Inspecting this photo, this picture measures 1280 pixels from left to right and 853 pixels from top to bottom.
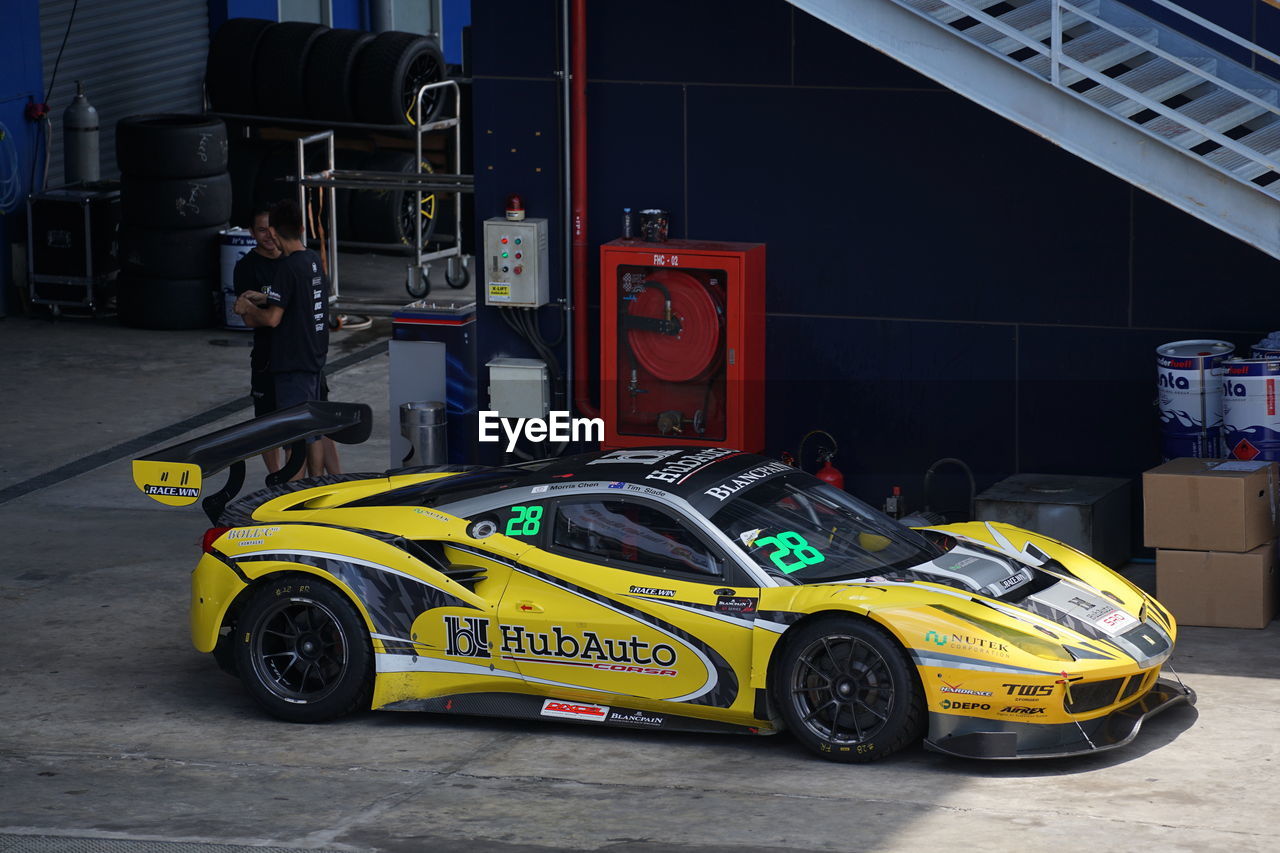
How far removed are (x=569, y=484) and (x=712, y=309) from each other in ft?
12.1

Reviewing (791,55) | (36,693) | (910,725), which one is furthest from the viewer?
(791,55)

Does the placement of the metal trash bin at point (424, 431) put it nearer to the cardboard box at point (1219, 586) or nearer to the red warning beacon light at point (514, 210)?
the red warning beacon light at point (514, 210)

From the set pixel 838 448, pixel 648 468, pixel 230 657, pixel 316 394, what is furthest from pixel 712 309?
pixel 230 657

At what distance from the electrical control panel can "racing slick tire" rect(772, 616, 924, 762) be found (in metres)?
4.91

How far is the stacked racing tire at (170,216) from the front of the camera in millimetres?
18188

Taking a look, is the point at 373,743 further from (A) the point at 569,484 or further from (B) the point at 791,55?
(B) the point at 791,55

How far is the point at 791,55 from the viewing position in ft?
39.0

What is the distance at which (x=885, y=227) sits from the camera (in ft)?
39.1

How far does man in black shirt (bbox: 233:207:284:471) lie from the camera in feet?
39.2

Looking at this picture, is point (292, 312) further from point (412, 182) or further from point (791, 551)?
point (412, 182)

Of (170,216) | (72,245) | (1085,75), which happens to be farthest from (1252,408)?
(72,245)

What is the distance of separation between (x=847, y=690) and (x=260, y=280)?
5.52m

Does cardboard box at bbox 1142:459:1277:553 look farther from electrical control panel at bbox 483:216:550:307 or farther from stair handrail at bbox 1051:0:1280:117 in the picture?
electrical control panel at bbox 483:216:550:307

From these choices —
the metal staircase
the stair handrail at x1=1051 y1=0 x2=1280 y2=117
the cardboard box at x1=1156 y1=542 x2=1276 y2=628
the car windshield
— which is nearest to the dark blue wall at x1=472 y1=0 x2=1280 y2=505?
the metal staircase
